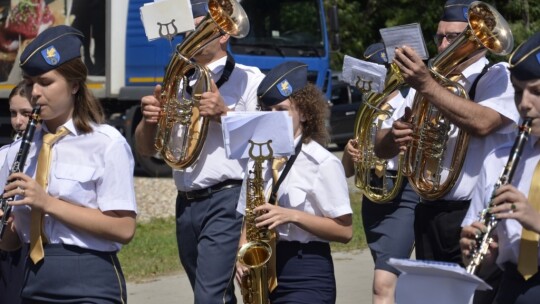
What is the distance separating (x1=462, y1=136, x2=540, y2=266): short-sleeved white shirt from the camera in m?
4.05

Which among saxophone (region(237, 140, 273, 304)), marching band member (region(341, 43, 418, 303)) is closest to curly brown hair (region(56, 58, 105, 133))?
saxophone (region(237, 140, 273, 304))

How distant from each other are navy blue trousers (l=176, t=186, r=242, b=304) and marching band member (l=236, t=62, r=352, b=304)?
47 centimetres

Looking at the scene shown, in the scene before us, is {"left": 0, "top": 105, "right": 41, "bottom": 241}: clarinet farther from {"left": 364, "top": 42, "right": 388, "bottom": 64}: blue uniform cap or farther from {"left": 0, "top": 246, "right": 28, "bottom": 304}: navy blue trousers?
{"left": 364, "top": 42, "right": 388, "bottom": 64}: blue uniform cap

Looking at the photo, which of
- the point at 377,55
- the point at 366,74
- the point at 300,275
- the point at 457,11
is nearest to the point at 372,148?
the point at 366,74

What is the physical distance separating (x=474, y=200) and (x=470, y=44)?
1186 mm

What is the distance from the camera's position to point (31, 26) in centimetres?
1653

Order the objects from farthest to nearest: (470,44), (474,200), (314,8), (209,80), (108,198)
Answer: (314,8), (209,80), (470,44), (108,198), (474,200)

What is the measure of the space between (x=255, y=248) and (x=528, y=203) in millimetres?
1760

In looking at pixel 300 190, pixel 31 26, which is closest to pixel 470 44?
pixel 300 190

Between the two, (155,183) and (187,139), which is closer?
(187,139)

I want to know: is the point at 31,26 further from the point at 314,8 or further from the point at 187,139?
the point at 187,139

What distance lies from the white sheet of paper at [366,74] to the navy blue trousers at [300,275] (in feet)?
3.02

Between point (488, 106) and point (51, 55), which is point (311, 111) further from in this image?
point (51, 55)

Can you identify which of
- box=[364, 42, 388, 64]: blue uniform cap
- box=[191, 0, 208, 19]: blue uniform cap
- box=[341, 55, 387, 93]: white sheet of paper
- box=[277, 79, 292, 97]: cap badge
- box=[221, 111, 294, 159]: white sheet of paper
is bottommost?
box=[221, 111, 294, 159]: white sheet of paper
